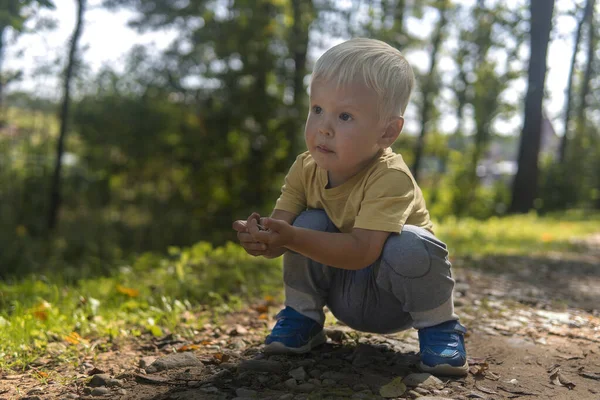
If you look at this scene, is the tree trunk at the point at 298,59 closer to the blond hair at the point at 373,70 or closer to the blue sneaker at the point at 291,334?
the blue sneaker at the point at 291,334

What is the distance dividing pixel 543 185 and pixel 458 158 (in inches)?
143

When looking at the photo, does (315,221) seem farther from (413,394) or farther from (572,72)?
(572,72)

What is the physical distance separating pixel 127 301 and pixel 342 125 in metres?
2.00

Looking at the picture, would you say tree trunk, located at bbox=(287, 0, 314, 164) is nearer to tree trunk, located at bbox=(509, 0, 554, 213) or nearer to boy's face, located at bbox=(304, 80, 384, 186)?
tree trunk, located at bbox=(509, 0, 554, 213)

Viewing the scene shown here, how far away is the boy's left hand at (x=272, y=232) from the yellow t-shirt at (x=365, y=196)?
26 centimetres

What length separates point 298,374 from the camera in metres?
2.18

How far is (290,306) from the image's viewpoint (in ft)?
8.02

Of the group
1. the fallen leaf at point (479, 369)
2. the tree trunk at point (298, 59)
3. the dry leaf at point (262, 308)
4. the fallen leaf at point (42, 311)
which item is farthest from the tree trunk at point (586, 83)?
the fallen leaf at point (42, 311)

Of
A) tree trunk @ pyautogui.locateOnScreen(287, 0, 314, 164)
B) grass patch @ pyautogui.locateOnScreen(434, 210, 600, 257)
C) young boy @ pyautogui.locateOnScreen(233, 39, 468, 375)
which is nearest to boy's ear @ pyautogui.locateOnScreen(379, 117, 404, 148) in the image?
young boy @ pyautogui.locateOnScreen(233, 39, 468, 375)

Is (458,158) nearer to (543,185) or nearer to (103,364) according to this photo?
(543,185)

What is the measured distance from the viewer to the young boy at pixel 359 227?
2.03 metres

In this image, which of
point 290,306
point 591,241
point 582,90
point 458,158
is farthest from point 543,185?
point 290,306

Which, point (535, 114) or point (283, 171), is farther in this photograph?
point (535, 114)

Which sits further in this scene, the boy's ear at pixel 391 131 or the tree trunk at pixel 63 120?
the tree trunk at pixel 63 120
